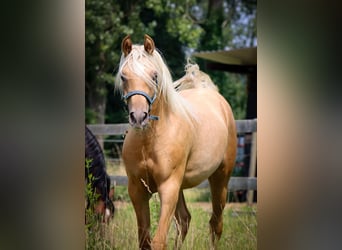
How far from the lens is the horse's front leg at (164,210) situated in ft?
8.98

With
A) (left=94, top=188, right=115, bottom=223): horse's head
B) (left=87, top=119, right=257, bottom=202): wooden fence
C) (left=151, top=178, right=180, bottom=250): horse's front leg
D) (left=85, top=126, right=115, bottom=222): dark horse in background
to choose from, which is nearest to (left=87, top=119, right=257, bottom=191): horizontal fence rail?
(left=87, top=119, right=257, bottom=202): wooden fence

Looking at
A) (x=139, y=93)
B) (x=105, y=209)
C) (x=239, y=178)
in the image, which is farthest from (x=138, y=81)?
(x=239, y=178)

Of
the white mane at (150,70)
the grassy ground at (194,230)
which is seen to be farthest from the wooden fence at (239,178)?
the white mane at (150,70)

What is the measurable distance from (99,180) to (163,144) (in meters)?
1.23

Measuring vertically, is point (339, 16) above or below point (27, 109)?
above

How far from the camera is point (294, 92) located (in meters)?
2.10

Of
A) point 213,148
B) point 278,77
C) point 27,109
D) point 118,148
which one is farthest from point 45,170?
point 118,148

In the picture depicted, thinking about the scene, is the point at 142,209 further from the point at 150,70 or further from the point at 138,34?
the point at 138,34

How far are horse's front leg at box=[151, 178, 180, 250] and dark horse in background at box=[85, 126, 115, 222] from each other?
912mm

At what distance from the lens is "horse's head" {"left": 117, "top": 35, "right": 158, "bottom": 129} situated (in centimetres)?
261

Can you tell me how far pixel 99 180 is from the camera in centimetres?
392

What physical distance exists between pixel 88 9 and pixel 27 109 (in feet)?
9.32

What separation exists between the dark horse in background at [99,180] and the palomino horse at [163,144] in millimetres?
676

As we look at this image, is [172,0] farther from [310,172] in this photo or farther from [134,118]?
[310,172]
